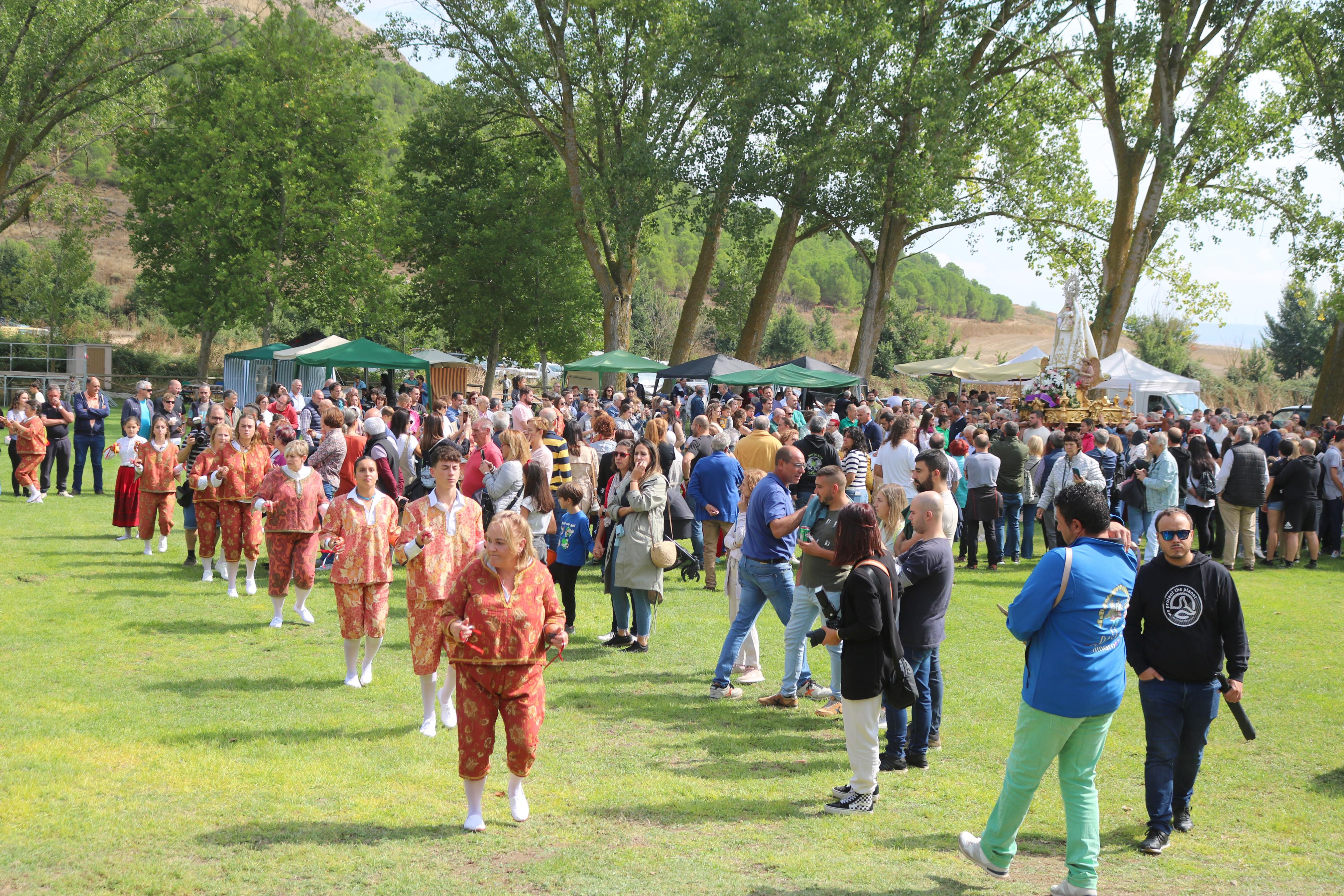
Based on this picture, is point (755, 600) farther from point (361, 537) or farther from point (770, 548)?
point (361, 537)

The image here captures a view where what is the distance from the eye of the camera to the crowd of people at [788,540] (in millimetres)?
4434

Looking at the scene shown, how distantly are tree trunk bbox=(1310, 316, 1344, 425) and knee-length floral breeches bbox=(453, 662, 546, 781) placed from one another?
24591 mm

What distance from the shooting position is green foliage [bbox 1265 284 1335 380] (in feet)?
155

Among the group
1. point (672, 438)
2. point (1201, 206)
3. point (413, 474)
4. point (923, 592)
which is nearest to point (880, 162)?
point (1201, 206)

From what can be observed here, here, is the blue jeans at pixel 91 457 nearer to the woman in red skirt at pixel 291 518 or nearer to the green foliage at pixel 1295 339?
the woman in red skirt at pixel 291 518

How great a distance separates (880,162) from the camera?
84.4 ft

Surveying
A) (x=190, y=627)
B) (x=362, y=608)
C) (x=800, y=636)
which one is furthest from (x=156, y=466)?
(x=800, y=636)

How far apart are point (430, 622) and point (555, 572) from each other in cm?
215

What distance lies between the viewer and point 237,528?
9.88 meters

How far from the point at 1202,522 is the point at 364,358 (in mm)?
16764

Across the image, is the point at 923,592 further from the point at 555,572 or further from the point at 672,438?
the point at 672,438

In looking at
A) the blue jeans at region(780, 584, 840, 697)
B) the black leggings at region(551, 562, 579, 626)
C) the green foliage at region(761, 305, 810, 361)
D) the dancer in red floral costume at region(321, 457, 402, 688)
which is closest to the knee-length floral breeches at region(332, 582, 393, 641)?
the dancer in red floral costume at region(321, 457, 402, 688)

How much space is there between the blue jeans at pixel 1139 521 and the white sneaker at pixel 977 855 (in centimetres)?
866

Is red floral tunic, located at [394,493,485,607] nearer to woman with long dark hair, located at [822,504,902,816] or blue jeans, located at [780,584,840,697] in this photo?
blue jeans, located at [780,584,840,697]
